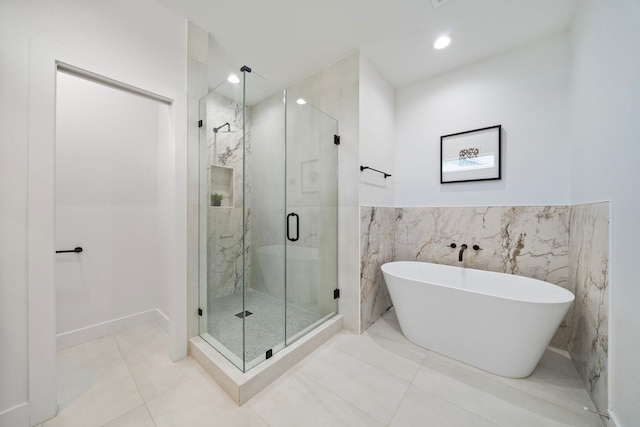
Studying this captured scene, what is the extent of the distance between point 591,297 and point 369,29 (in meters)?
2.48

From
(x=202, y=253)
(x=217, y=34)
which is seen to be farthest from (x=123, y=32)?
(x=202, y=253)

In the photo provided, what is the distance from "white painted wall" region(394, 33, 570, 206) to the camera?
1.90 m

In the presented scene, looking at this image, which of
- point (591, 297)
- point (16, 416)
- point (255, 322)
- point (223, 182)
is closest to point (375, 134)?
point (223, 182)

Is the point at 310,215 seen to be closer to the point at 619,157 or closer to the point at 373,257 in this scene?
the point at 373,257

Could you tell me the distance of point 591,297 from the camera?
140 centimetres

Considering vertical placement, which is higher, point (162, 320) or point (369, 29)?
point (369, 29)

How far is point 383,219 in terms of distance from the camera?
2.46 m

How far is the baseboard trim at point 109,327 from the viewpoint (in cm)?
184

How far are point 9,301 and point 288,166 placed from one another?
5.74 feet

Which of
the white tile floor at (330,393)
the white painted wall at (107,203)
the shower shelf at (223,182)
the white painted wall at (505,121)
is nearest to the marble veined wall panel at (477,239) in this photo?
the white painted wall at (505,121)

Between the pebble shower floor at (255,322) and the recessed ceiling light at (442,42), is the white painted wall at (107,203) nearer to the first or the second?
the pebble shower floor at (255,322)

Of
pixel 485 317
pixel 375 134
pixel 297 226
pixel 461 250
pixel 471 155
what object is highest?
pixel 375 134

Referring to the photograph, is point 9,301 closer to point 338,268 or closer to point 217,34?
point 338,268

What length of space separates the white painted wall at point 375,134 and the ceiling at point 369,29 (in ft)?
0.67
